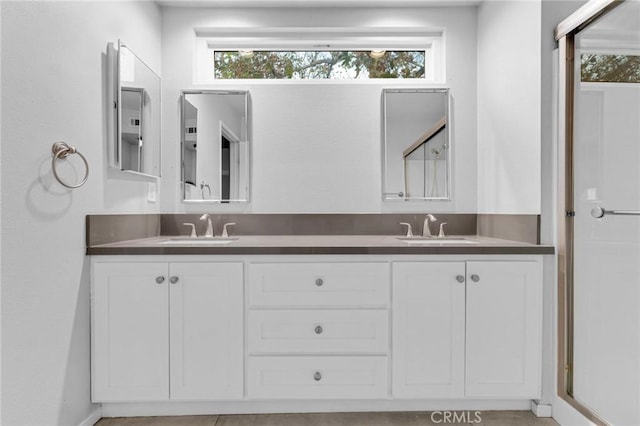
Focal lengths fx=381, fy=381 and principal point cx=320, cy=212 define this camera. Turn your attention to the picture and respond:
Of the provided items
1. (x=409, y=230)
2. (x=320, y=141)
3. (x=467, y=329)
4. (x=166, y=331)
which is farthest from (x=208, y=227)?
(x=467, y=329)

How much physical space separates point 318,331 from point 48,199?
4.00ft

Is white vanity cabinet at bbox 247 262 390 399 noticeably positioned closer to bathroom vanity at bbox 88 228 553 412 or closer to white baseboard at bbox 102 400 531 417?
bathroom vanity at bbox 88 228 553 412

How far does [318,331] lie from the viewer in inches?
69.1

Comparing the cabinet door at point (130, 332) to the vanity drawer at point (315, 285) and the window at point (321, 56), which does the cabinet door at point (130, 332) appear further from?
the window at point (321, 56)

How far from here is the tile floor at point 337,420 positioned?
1.77 metres

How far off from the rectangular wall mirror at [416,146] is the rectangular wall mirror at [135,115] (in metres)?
1.38

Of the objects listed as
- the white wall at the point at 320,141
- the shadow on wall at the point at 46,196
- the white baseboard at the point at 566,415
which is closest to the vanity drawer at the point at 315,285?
the white wall at the point at 320,141

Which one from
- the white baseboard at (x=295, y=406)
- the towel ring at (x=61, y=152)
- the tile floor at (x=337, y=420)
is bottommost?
the tile floor at (x=337, y=420)

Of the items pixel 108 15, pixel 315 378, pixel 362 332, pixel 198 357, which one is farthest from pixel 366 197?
pixel 108 15

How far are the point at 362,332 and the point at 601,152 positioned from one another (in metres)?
1.25

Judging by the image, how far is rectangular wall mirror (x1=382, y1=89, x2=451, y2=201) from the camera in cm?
238

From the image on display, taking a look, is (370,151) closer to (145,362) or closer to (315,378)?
(315,378)

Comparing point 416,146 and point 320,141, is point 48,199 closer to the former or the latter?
point 320,141

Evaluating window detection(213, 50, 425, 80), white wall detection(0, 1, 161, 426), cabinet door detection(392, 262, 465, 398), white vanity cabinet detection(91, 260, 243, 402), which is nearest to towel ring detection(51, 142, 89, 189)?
white wall detection(0, 1, 161, 426)
